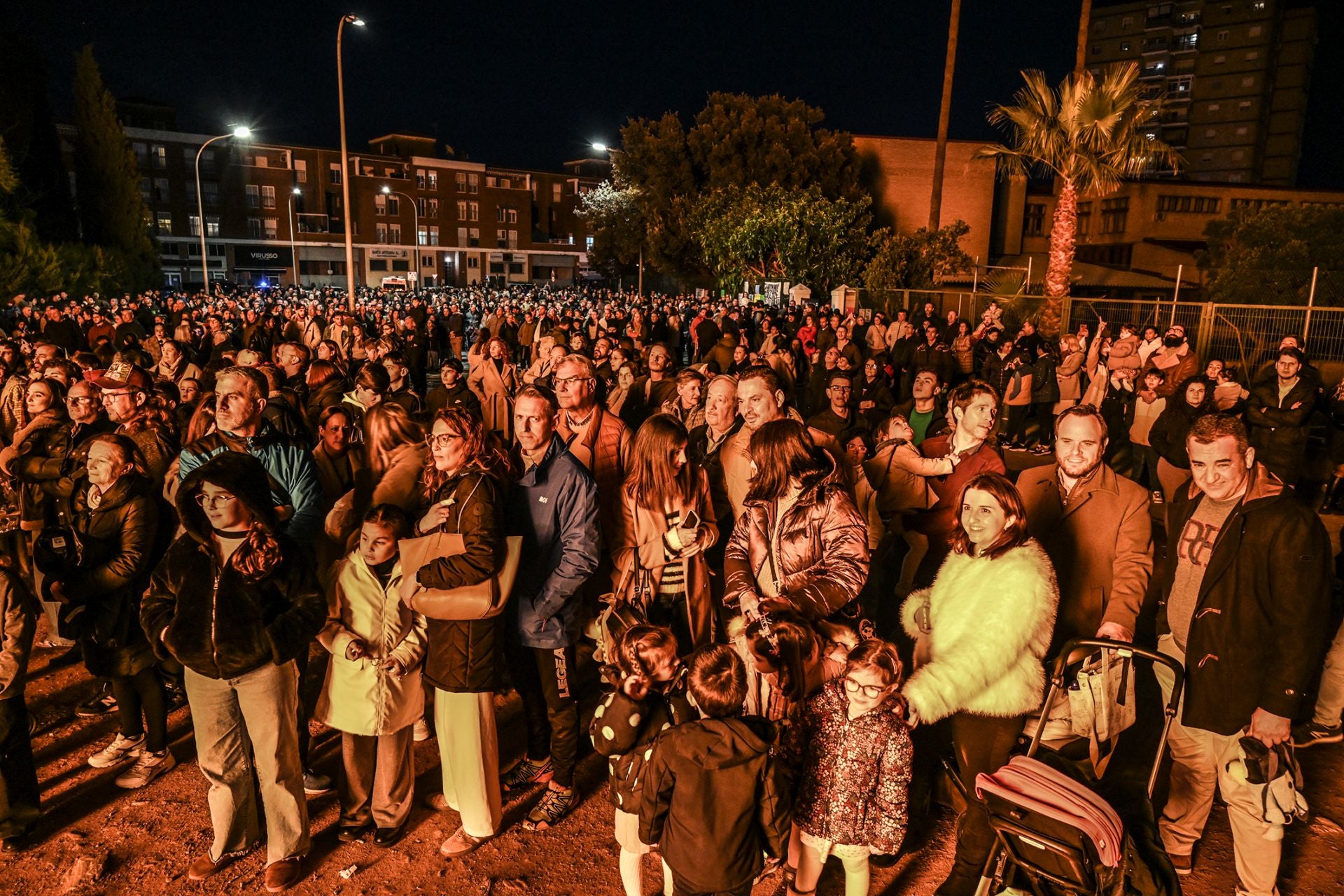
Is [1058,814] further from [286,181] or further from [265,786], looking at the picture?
[286,181]

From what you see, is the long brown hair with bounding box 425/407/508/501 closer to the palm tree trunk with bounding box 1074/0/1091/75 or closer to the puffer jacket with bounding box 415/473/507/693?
the puffer jacket with bounding box 415/473/507/693

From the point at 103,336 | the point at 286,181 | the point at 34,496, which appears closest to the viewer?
the point at 34,496

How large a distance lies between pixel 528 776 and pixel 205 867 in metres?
1.37

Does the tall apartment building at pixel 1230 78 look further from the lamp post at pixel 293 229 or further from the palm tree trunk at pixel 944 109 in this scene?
the lamp post at pixel 293 229

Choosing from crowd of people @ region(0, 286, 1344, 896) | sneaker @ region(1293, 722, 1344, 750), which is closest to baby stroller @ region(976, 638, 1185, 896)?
crowd of people @ region(0, 286, 1344, 896)

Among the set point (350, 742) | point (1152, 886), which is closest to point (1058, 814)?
point (1152, 886)

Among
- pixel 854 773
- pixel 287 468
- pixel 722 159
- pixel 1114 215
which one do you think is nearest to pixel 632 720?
pixel 854 773

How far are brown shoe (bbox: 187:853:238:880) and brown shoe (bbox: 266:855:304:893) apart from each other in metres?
0.22

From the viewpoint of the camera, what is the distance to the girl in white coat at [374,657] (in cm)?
332

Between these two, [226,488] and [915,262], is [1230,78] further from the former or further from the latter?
[226,488]

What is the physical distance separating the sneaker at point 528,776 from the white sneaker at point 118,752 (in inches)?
72.1

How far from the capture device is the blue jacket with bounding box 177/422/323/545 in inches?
156

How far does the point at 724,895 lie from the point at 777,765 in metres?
0.45

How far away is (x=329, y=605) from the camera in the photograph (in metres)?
3.37
